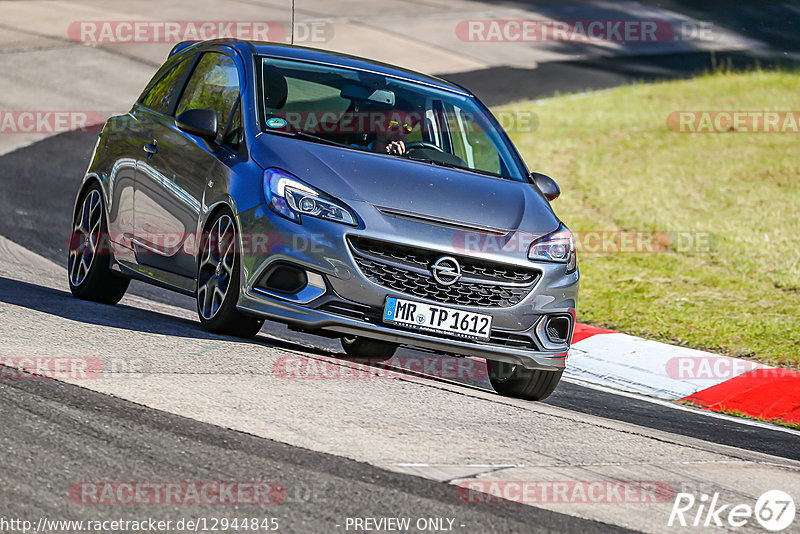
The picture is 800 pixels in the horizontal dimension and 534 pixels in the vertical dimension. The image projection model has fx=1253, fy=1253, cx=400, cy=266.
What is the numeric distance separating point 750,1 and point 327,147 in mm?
34762

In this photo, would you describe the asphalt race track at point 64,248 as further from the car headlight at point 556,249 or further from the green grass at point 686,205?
the green grass at point 686,205

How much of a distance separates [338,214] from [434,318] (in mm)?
746

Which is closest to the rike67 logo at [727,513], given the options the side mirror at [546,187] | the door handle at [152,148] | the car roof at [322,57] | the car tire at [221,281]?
the car tire at [221,281]

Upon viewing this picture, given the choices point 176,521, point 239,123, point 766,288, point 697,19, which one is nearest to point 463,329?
point 239,123

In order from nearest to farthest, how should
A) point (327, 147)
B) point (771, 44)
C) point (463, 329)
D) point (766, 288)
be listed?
point (463, 329), point (327, 147), point (766, 288), point (771, 44)

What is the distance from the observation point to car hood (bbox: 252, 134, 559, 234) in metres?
6.72

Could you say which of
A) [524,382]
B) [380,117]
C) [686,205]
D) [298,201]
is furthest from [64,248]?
[686,205]

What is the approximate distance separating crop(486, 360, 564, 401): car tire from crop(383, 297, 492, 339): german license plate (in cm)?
76

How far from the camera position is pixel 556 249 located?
7094mm

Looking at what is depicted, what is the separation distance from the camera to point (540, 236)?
703 centimetres

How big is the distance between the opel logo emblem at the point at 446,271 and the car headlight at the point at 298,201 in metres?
0.49

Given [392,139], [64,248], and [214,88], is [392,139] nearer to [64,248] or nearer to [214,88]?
[214,88]

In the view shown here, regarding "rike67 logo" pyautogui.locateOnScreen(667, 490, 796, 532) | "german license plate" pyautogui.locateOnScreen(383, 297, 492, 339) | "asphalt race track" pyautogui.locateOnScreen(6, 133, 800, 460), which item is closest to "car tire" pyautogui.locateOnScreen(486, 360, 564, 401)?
"asphalt race track" pyautogui.locateOnScreen(6, 133, 800, 460)

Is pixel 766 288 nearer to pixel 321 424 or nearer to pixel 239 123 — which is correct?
pixel 239 123
